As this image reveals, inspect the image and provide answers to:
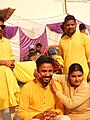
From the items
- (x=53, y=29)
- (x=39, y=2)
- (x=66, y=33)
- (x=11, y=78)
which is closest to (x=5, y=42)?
(x=11, y=78)

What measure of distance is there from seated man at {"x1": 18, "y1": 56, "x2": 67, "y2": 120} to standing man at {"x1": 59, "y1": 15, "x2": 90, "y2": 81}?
998mm

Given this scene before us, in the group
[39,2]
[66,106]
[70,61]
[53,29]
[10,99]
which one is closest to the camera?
[66,106]

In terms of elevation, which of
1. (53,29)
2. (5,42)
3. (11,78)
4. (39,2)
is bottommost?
(11,78)

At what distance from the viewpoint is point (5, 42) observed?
16.3 feet

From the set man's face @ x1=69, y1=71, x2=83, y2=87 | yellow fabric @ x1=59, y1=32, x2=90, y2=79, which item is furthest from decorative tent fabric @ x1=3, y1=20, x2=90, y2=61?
man's face @ x1=69, y1=71, x2=83, y2=87

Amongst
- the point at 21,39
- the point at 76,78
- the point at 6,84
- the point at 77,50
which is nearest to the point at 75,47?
the point at 77,50

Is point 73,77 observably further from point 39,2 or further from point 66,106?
point 39,2

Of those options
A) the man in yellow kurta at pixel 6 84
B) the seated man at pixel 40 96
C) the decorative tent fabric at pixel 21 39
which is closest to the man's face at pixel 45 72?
the seated man at pixel 40 96

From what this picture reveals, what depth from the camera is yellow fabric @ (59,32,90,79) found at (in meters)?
4.43

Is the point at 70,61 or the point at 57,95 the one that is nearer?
the point at 57,95

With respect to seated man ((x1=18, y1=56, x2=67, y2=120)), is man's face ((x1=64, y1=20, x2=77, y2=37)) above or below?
above

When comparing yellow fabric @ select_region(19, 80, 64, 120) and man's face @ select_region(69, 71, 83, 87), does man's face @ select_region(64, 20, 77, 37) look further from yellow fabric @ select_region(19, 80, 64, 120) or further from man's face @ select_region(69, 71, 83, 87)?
yellow fabric @ select_region(19, 80, 64, 120)

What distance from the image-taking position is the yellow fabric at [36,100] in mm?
3447

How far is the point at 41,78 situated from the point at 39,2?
14806 millimetres
